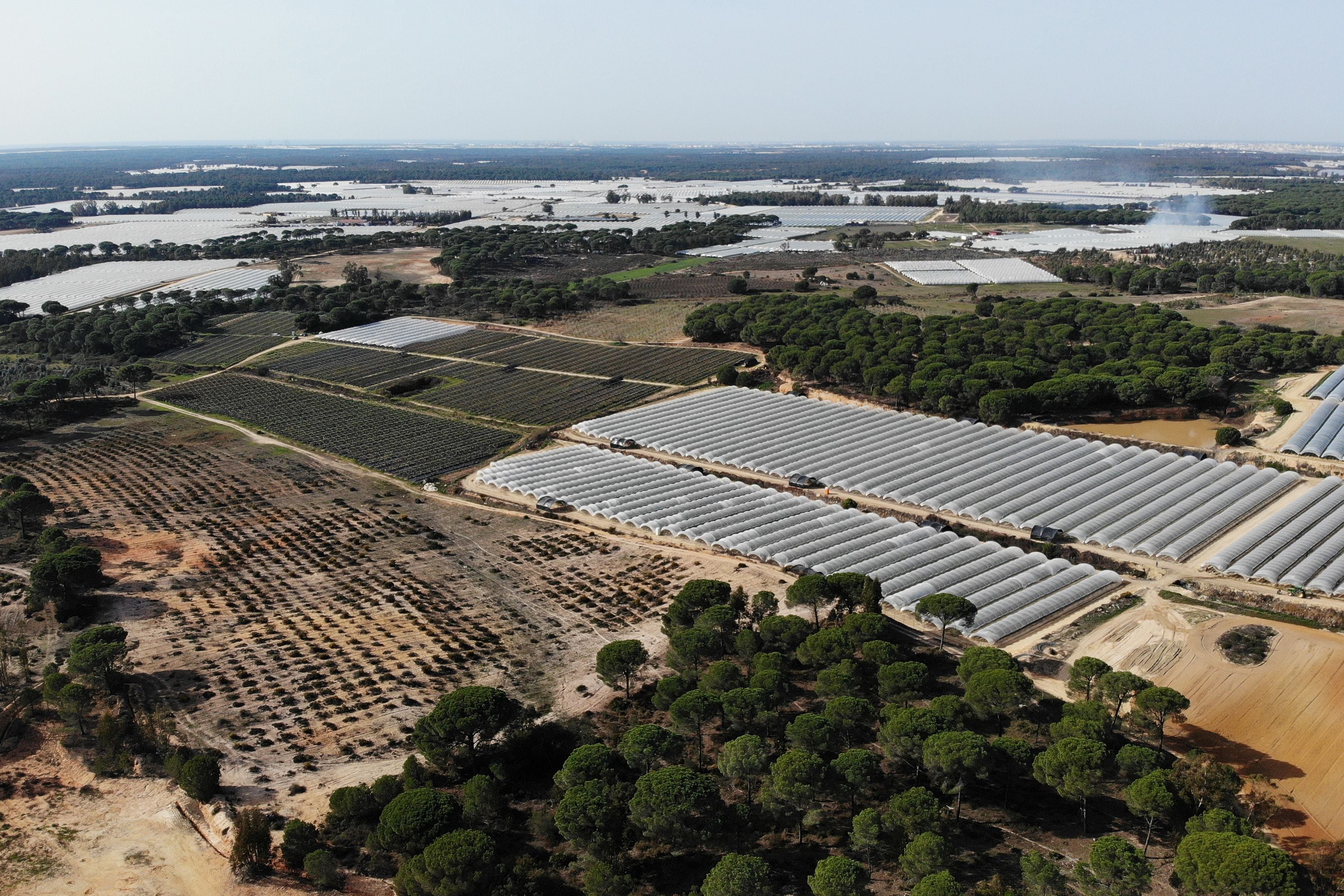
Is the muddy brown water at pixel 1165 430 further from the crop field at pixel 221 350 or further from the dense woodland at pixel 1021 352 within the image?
the crop field at pixel 221 350

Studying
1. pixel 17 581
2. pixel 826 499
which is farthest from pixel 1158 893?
pixel 17 581

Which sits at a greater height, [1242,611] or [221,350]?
[221,350]

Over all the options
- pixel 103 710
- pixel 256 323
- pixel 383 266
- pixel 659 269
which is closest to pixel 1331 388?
pixel 103 710

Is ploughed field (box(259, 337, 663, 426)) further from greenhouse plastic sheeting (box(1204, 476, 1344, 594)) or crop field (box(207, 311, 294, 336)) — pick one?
greenhouse plastic sheeting (box(1204, 476, 1344, 594))

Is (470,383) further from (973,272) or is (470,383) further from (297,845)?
(973,272)

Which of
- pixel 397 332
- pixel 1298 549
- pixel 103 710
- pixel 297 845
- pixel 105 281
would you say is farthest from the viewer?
pixel 105 281
